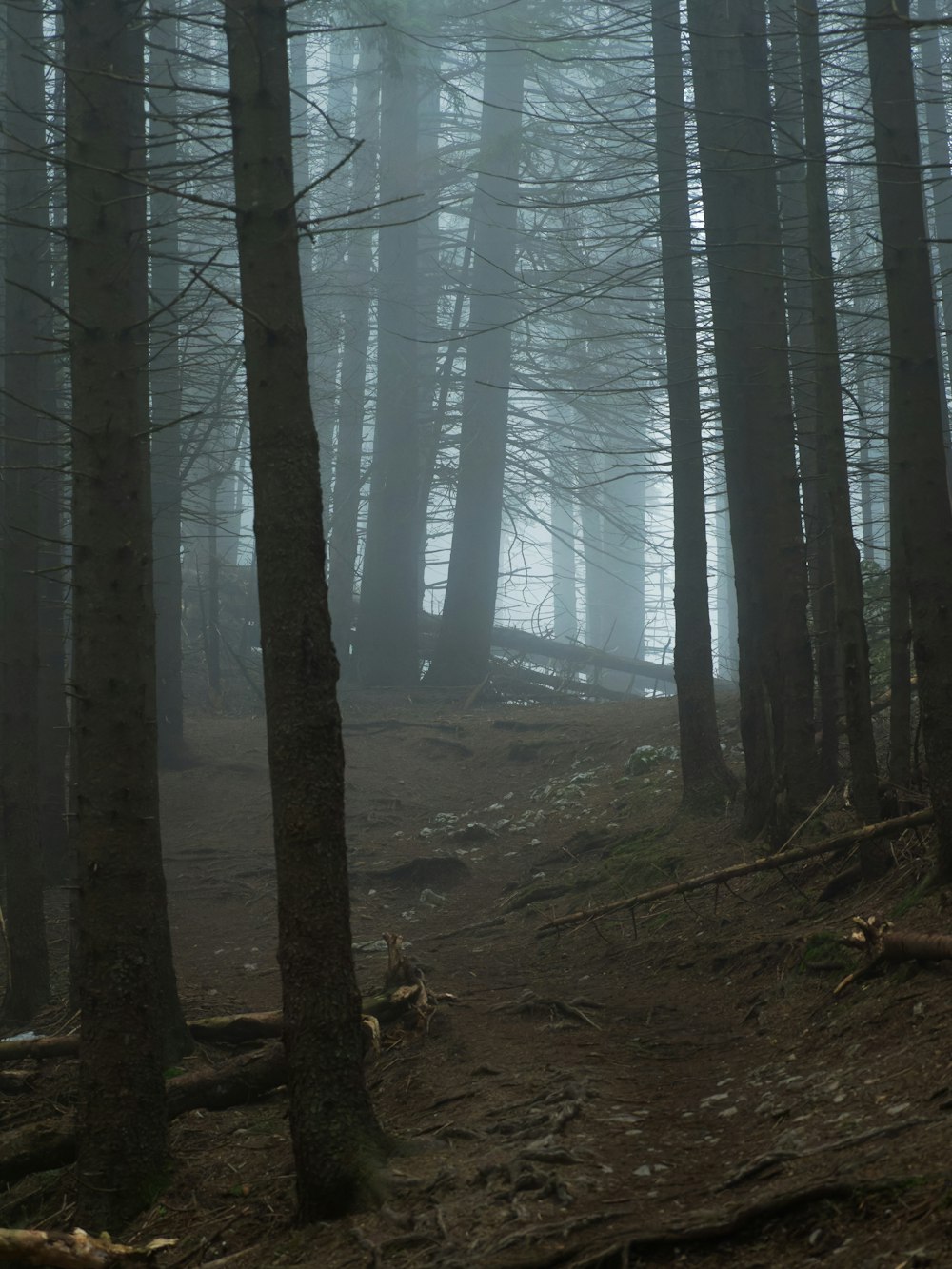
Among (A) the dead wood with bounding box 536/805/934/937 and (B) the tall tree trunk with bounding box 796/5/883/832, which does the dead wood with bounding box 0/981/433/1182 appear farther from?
(B) the tall tree trunk with bounding box 796/5/883/832

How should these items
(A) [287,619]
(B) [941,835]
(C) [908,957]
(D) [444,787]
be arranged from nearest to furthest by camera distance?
(A) [287,619], (C) [908,957], (B) [941,835], (D) [444,787]

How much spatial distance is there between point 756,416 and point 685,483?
2.06m

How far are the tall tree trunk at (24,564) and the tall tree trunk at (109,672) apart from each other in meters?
1.56

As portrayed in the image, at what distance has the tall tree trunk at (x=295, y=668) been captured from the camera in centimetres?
421

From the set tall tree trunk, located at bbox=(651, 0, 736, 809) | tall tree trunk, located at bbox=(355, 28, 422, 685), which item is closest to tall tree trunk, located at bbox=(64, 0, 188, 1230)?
tall tree trunk, located at bbox=(651, 0, 736, 809)

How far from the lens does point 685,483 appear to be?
36.2 ft

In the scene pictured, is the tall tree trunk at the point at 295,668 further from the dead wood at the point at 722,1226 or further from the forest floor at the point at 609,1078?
the dead wood at the point at 722,1226

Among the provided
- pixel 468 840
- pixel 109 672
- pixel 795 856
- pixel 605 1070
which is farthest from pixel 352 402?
pixel 605 1070

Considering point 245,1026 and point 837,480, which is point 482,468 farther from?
point 245,1026

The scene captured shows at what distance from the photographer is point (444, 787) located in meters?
14.9

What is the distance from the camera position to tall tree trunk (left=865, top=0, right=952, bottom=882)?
5.72 metres

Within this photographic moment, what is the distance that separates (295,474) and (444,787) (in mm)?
10825

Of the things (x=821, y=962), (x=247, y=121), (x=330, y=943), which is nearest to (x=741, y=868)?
(x=821, y=962)

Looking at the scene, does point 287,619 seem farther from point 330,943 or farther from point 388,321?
point 388,321
